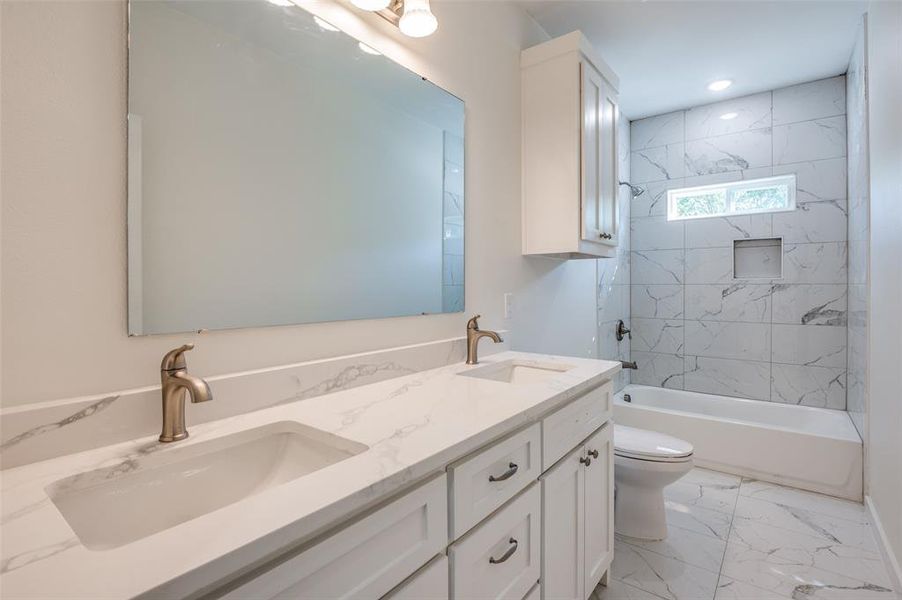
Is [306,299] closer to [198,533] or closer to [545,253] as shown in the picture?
[198,533]

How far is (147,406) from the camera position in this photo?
855 millimetres

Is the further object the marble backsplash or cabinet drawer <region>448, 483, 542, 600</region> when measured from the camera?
cabinet drawer <region>448, 483, 542, 600</region>

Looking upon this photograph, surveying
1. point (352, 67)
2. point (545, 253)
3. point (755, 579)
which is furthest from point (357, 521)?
point (755, 579)

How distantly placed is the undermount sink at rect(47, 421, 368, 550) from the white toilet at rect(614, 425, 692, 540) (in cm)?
163

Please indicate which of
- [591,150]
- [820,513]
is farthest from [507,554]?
[820,513]

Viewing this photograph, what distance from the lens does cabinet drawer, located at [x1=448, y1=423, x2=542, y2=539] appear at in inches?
33.3

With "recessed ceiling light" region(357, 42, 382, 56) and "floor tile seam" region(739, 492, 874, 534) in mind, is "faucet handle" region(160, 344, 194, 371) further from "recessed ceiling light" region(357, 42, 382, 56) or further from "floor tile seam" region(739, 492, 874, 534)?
"floor tile seam" region(739, 492, 874, 534)

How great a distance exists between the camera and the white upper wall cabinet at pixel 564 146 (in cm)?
200

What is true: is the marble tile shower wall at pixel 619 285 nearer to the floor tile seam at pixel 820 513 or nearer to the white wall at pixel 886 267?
the floor tile seam at pixel 820 513

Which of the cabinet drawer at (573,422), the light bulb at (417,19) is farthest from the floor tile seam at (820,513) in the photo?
the light bulb at (417,19)

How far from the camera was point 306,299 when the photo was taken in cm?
119

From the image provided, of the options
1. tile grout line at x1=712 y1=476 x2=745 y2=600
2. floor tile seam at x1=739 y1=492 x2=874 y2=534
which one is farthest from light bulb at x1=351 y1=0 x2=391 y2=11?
floor tile seam at x1=739 y1=492 x2=874 y2=534

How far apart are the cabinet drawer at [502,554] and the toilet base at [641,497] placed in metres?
1.06

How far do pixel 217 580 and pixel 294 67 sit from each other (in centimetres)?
118
